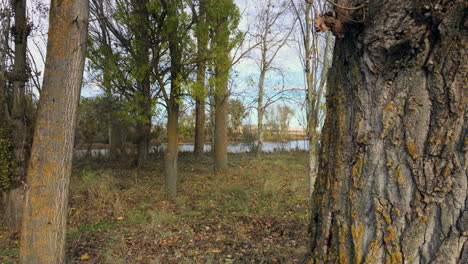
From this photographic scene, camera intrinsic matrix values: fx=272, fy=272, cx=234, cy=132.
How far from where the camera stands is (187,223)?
526cm

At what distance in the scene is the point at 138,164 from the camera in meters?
11.6

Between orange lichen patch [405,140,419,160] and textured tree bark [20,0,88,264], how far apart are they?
3.31 meters

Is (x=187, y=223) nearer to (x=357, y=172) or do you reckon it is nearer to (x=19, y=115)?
(x=19, y=115)

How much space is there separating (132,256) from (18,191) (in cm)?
325

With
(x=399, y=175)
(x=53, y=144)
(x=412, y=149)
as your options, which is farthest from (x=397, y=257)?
(x=53, y=144)

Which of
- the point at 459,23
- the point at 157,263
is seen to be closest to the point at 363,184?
the point at 459,23

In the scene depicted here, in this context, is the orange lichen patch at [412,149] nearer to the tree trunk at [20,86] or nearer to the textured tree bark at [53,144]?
the textured tree bark at [53,144]

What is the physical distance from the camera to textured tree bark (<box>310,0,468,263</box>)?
4.33 ft

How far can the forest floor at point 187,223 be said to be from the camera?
3.76m

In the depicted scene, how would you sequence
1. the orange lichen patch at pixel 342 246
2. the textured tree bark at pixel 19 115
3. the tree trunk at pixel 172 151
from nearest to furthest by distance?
the orange lichen patch at pixel 342 246, the textured tree bark at pixel 19 115, the tree trunk at pixel 172 151

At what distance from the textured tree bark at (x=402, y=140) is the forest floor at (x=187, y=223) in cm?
210

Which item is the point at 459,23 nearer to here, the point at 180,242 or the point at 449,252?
the point at 449,252

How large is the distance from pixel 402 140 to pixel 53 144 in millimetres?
3322

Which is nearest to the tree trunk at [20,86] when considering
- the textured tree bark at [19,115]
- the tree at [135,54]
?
the textured tree bark at [19,115]
